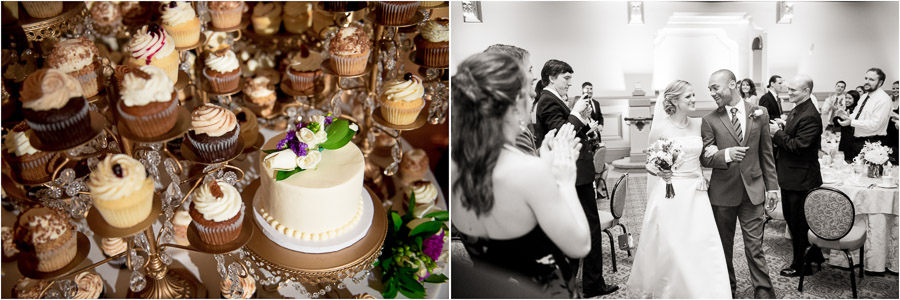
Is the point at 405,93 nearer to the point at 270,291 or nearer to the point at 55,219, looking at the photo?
the point at 270,291

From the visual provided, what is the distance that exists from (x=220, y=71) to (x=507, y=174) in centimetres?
117

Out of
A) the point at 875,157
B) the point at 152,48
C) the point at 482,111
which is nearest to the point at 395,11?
the point at 482,111

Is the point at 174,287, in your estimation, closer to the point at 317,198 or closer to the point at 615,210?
the point at 317,198

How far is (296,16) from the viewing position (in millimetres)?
3479

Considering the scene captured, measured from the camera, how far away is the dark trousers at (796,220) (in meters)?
2.32

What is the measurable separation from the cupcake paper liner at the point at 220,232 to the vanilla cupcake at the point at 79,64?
52 cm

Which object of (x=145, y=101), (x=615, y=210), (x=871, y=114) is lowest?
(x=615, y=210)

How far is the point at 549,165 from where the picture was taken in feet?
7.18

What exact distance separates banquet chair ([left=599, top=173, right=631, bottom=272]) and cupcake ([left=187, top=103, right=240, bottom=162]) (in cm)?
115

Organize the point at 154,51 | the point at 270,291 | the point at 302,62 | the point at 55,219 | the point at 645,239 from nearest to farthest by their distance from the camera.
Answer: the point at 55,219, the point at 154,51, the point at 645,239, the point at 270,291, the point at 302,62

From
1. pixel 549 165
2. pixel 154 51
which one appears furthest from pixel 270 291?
pixel 549 165

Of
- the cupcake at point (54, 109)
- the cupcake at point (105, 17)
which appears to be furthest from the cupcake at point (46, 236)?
the cupcake at point (105, 17)

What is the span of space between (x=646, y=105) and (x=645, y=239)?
0.42 metres

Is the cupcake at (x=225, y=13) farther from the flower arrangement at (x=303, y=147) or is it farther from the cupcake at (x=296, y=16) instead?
the flower arrangement at (x=303, y=147)
